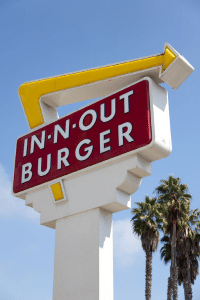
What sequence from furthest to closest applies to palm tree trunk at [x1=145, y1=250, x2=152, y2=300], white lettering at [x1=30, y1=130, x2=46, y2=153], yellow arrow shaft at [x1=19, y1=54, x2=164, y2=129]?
palm tree trunk at [x1=145, y1=250, x2=152, y2=300] < white lettering at [x1=30, y1=130, x2=46, y2=153] < yellow arrow shaft at [x1=19, y1=54, x2=164, y2=129]

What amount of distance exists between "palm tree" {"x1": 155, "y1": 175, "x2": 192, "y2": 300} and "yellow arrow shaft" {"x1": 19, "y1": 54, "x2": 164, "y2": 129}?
65.5 ft

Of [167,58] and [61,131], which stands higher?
[167,58]

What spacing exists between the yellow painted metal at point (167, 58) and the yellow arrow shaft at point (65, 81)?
9 centimetres

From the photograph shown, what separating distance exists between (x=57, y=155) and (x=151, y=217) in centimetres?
2026

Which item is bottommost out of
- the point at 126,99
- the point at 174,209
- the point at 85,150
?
the point at 85,150

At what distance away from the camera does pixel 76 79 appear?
9.41m

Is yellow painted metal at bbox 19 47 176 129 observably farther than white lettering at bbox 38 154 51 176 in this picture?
No

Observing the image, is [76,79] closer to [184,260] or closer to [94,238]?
[94,238]

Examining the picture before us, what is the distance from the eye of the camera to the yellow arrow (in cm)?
820

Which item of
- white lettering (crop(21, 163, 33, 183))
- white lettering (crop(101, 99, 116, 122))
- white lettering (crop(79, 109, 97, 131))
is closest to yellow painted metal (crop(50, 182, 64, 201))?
white lettering (crop(21, 163, 33, 183))

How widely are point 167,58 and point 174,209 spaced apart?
22672mm

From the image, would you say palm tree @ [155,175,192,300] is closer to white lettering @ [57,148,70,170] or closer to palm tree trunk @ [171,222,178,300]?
palm tree trunk @ [171,222,178,300]

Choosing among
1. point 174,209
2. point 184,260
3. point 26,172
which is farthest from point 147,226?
point 26,172

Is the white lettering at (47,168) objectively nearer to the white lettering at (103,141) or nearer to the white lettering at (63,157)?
the white lettering at (63,157)
